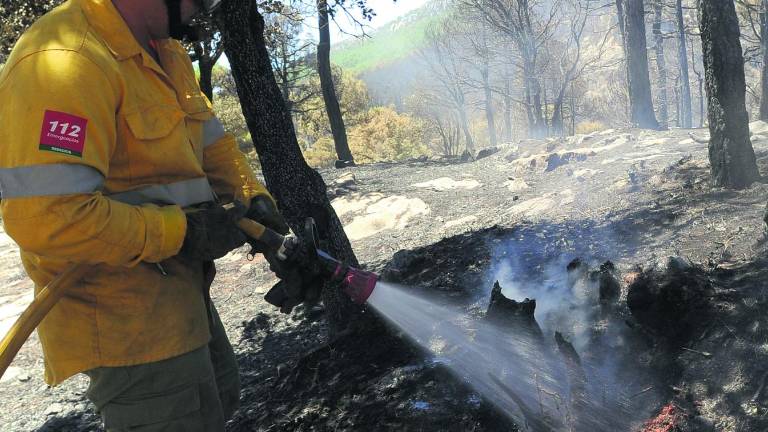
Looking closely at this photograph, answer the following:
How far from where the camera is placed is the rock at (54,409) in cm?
474

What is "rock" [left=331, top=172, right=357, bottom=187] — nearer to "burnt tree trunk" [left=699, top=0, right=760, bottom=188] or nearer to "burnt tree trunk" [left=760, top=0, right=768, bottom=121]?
"burnt tree trunk" [left=699, top=0, right=760, bottom=188]

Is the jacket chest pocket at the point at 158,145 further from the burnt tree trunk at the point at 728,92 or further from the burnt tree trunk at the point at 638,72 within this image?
the burnt tree trunk at the point at 638,72

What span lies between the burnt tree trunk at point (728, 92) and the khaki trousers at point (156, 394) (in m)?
5.79

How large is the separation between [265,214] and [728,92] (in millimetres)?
5408

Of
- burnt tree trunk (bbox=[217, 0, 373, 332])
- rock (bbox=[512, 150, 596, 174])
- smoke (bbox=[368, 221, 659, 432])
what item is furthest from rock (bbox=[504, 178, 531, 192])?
burnt tree trunk (bbox=[217, 0, 373, 332])

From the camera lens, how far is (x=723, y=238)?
14.8 ft

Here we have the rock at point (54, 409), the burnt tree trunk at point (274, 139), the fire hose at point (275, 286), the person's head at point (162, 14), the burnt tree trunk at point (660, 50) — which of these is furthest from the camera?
the burnt tree trunk at point (660, 50)

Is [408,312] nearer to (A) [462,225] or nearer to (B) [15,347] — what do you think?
(B) [15,347]

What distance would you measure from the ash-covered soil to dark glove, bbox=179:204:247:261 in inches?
51.7

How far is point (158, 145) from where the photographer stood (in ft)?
6.77

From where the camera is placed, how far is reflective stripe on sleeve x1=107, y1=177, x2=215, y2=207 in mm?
2045

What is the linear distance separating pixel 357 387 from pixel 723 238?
3290 millimetres

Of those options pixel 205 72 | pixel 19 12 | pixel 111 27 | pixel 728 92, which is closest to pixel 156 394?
pixel 111 27

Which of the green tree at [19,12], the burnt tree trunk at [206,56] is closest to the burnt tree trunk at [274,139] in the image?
the green tree at [19,12]
